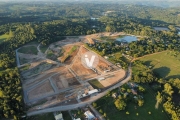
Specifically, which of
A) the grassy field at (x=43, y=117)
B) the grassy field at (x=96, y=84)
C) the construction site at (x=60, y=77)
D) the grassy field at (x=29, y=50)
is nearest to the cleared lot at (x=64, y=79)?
the construction site at (x=60, y=77)

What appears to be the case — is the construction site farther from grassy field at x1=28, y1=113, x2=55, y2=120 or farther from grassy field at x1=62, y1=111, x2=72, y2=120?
grassy field at x1=62, y1=111, x2=72, y2=120

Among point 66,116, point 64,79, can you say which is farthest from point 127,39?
point 66,116

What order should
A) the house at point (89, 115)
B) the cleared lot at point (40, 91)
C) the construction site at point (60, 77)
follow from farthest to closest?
the cleared lot at point (40, 91) → the construction site at point (60, 77) → the house at point (89, 115)

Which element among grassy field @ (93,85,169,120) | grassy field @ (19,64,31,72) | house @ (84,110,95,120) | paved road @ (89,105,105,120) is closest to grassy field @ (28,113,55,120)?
house @ (84,110,95,120)

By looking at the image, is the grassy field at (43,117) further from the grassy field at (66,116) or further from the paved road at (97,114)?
the paved road at (97,114)

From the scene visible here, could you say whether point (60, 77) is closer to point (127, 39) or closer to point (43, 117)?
point (43, 117)
